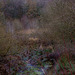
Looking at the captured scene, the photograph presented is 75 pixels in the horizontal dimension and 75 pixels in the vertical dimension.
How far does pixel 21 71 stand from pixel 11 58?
73cm

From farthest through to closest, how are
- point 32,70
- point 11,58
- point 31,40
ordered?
point 31,40 → point 32,70 → point 11,58

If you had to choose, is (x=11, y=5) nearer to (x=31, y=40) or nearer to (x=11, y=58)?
(x=31, y=40)

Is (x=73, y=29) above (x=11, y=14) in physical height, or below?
above

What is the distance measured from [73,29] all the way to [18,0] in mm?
13307

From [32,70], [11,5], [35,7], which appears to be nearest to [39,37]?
[32,70]

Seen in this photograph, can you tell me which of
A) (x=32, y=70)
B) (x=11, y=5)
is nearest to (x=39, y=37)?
(x=32, y=70)

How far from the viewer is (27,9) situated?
1647 cm

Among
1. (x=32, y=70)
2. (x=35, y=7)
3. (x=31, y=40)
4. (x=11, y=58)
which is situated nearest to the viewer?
(x=11, y=58)

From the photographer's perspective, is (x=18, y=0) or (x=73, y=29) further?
(x=18, y=0)

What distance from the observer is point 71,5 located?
15.8 feet

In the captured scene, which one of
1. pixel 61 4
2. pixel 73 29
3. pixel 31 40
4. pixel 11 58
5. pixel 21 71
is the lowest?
pixel 31 40

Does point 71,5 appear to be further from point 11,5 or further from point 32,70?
point 11,5

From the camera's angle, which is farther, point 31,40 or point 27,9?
point 27,9

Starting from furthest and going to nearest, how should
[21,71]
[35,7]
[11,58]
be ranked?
[35,7], [21,71], [11,58]
